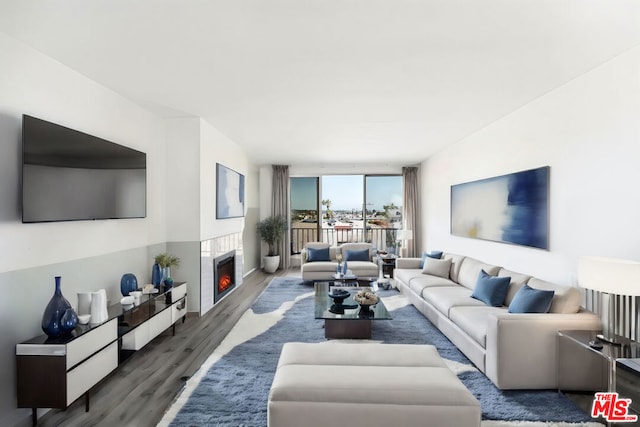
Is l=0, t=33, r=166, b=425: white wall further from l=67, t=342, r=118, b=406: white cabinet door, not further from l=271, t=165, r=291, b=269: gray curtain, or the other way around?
l=271, t=165, r=291, b=269: gray curtain

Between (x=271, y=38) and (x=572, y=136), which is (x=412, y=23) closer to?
(x=271, y=38)

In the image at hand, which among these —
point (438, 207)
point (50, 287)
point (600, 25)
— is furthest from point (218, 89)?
point (438, 207)

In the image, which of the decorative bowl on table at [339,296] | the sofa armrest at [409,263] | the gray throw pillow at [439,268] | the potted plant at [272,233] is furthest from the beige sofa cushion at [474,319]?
the potted plant at [272,233]

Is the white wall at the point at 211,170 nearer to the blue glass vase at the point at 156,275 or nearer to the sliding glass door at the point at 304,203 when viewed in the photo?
the blue glass vase at the point at 156,275

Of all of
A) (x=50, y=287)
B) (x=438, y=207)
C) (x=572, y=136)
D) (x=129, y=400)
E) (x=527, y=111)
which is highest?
(x=527, y=111)

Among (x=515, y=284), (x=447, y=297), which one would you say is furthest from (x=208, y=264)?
(x=515, y=284)

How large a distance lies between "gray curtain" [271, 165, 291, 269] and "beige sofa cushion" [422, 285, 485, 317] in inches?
178

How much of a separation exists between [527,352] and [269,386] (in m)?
2.07

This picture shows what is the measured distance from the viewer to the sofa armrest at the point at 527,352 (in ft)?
8.55

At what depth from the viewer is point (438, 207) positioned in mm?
6941

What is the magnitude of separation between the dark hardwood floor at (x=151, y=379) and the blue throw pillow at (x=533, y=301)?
118 inches

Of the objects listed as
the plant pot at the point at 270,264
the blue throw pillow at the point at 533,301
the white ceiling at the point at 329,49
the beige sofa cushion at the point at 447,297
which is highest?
the white ceiling at the point at 329,49

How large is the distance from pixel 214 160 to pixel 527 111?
418cm

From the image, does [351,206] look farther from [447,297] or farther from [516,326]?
[516,326]
